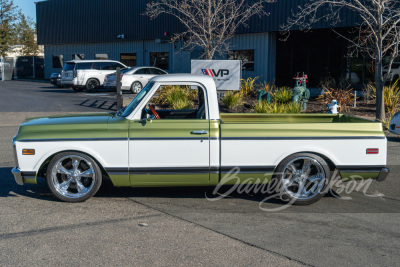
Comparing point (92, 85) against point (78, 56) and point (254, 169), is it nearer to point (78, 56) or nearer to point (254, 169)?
point (78, 56)

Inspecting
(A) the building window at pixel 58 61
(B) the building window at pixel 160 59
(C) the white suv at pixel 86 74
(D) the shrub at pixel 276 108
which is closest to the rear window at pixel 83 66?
(C) the white suv at pixel 86 74

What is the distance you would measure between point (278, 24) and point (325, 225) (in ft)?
68.8

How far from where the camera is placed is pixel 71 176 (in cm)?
662

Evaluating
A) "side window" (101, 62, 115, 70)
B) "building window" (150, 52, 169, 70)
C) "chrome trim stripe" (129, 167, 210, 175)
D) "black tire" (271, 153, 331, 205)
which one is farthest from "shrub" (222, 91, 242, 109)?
"building window" (150, 52, 169, 70)

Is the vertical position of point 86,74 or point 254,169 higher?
point 86,74

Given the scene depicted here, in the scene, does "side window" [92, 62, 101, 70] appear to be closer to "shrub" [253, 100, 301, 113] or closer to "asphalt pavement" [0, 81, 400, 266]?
"shrub" [253, 100, 301, 113]

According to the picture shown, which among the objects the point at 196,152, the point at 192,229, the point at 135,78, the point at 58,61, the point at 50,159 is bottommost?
the point at 192,229

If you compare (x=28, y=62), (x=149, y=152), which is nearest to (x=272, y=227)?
(x=149, y=152)

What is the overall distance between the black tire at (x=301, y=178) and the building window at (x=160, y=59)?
2820 cm

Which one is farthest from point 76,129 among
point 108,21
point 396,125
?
point 108,21

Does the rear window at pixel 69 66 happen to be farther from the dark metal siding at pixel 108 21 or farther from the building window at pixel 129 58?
the building window at pixel 129 58

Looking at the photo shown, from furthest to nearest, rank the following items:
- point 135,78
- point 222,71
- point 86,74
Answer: point 86,74
point 135,78
point 222,71

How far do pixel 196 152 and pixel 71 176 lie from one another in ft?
5.69

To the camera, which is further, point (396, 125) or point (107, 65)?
point (107, 65)
